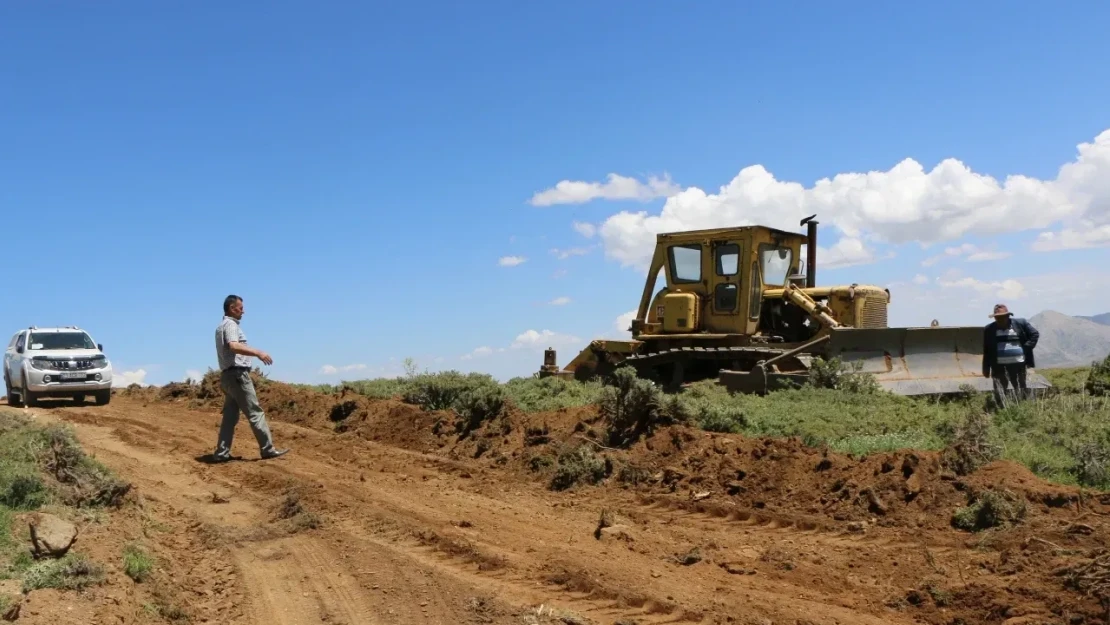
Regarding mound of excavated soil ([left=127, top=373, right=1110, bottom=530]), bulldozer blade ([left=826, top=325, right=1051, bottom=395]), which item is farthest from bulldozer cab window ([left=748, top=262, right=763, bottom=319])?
mound of excavated soil ([left=127, top=373, right=1110, bottom=530])

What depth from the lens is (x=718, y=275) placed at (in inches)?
644

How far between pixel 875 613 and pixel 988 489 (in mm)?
2251

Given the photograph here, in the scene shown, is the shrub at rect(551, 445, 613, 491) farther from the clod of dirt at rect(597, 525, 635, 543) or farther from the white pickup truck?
the white pickup truck

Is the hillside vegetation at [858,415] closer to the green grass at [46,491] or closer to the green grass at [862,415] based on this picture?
the green grass at [862,415]

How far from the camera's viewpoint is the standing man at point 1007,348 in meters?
12.1

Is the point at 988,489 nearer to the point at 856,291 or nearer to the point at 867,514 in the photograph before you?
the point at 867,514

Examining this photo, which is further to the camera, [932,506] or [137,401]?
[137,401]

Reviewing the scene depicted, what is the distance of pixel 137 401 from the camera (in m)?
19.0

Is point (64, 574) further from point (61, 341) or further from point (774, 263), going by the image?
point (61, 341)

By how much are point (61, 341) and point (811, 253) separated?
15589 millimetres

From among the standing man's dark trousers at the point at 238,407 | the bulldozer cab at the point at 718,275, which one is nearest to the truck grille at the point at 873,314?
the bulldozer cab at the point at 718,275

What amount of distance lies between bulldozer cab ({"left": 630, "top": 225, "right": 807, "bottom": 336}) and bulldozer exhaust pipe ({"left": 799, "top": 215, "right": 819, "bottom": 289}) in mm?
162

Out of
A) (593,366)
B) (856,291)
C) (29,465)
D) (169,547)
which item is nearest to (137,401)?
(593,366)

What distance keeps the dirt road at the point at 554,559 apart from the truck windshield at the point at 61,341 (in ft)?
37.4
